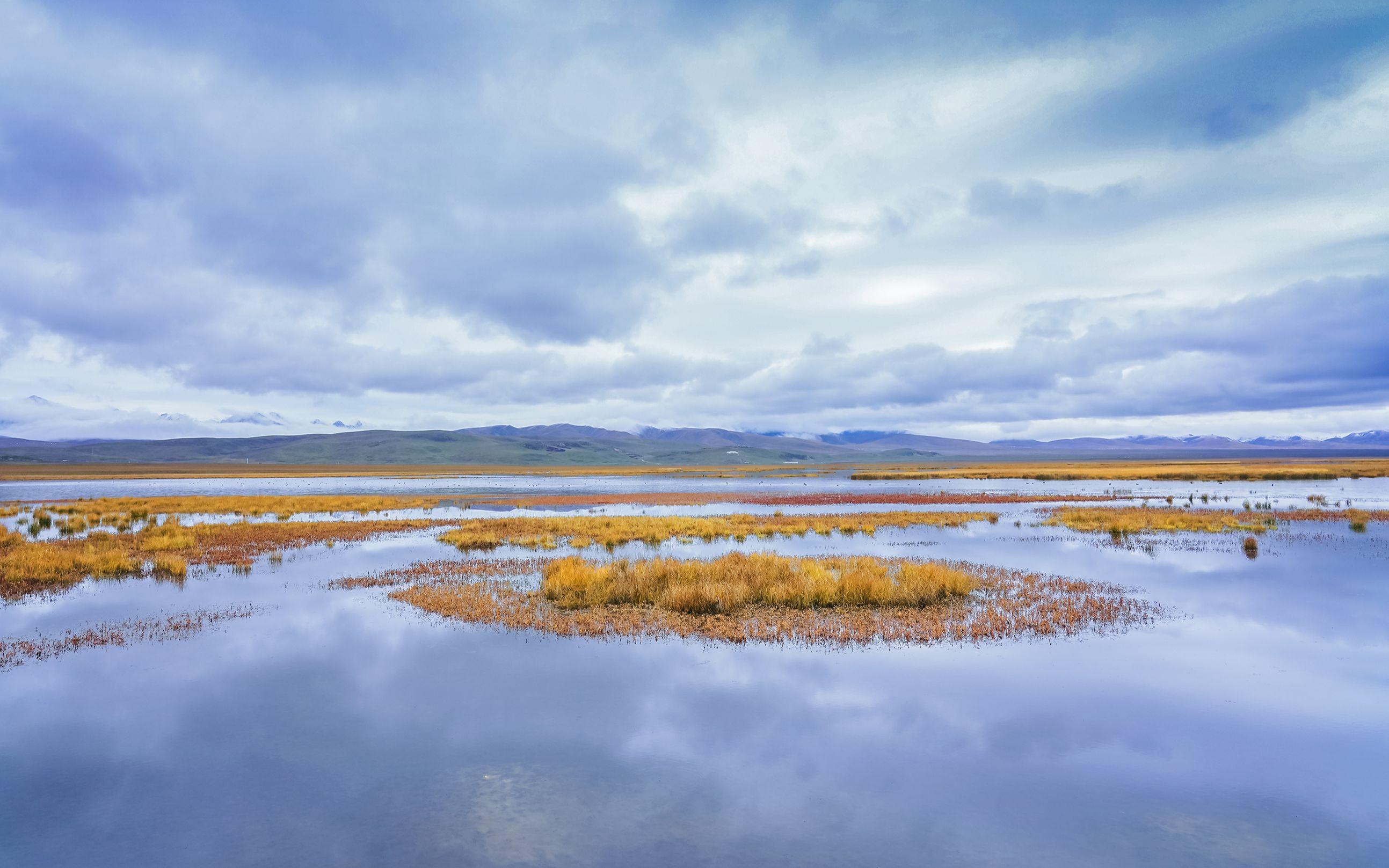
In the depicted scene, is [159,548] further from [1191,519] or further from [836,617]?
[1191,519]

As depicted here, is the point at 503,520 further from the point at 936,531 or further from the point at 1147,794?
the point at 1147,794

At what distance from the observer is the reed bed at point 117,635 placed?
1338 centimetres

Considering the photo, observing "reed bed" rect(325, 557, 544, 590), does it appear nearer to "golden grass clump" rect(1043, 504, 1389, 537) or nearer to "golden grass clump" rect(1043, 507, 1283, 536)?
"golden grass clump" rect(1043, 504, 1389, 537)

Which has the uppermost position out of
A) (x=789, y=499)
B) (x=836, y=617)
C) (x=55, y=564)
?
(x=55, y=564)

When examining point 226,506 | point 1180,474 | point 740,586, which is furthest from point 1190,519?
point 1180,474

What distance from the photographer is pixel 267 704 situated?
10828 millimetres

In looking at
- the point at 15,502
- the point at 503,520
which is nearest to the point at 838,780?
the point at 503,520

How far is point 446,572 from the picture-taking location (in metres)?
22.4

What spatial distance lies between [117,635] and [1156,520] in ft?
137

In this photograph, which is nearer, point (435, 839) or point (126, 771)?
point (435, 839)

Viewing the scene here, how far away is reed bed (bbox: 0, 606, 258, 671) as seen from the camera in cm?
1338

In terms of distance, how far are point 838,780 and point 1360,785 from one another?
5.90 metres

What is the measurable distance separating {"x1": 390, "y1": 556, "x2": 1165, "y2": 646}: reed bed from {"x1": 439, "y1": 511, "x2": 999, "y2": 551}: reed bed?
36.4 feet

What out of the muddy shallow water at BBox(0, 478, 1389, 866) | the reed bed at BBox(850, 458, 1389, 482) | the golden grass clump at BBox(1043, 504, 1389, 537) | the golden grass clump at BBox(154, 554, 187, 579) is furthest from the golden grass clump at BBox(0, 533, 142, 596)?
the reed bed at BBox(850, 458, 1389, 482)
